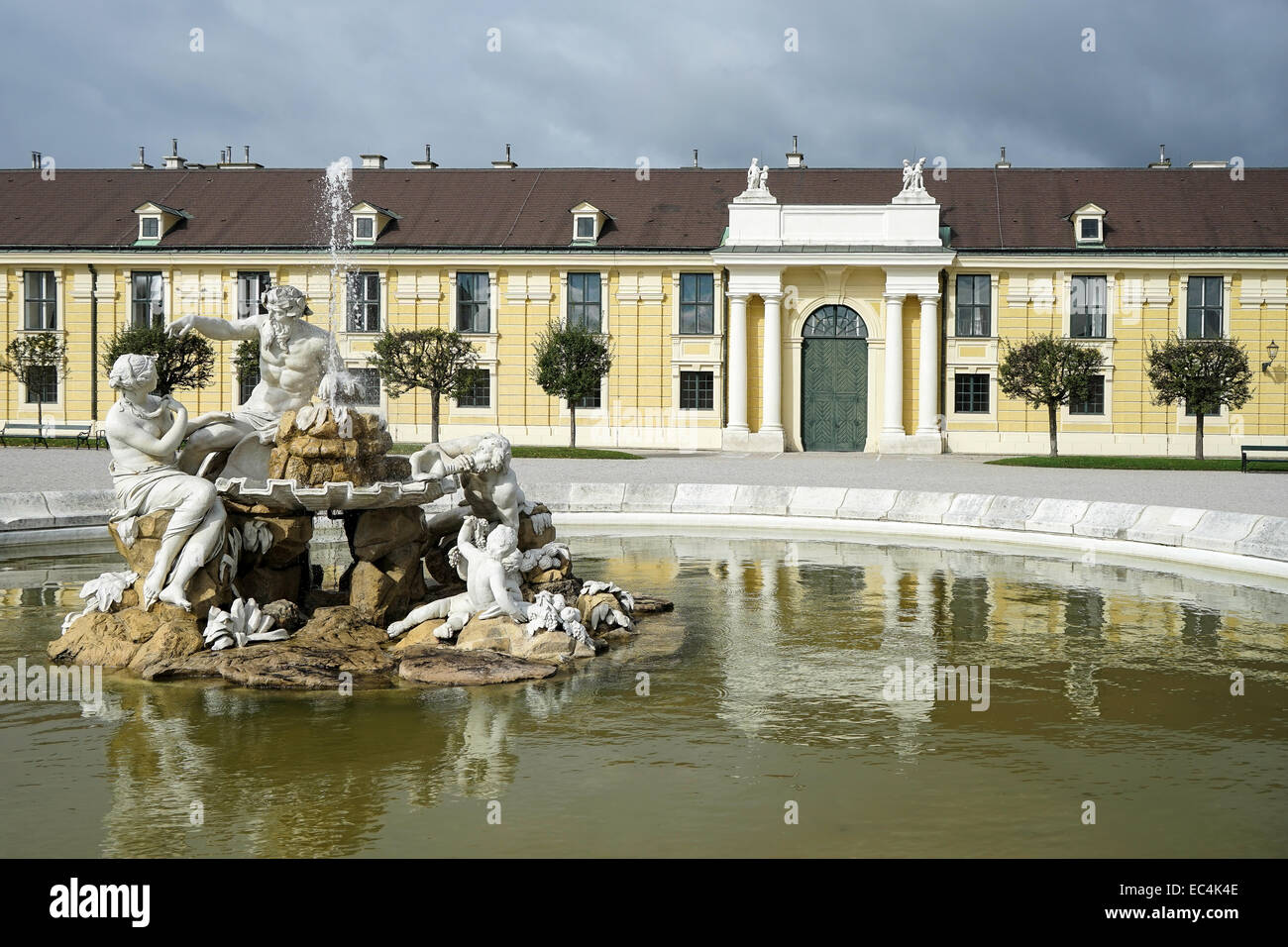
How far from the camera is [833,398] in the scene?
144 feet

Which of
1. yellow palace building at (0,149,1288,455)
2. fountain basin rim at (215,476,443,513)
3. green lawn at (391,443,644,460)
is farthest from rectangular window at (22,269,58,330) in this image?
fountain basin rim at (215,476,443,513)

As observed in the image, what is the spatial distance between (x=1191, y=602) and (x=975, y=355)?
32.7 metres

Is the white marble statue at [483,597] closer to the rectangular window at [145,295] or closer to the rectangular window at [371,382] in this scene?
the rectangular window at [371,382]

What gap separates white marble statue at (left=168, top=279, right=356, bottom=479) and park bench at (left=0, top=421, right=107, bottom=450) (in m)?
27.2

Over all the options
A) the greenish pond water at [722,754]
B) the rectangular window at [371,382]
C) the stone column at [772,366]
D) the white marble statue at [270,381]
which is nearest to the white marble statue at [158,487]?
the white marble statue at [270,381]

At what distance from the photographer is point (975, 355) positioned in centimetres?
4334

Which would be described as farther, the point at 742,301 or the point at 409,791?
the point at 742,301

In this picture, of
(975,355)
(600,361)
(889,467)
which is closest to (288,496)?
(889,467)

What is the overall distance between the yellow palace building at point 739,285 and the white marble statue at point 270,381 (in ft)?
105

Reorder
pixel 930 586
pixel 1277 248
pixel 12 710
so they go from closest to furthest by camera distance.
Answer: pixel 12 710
pixel 930 586
pixel 1277 248

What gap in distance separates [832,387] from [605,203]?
10710 mm

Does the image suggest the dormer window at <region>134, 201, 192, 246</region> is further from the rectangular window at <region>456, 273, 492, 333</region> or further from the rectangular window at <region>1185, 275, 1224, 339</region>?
the rectangular window at <region>1185, 275, 1224, 339</region>
